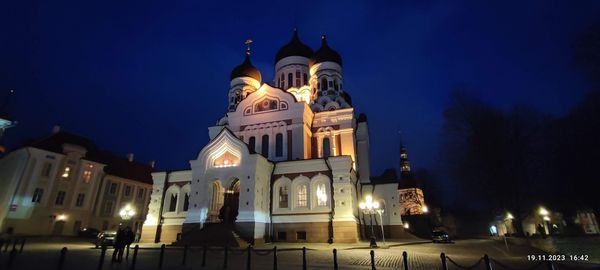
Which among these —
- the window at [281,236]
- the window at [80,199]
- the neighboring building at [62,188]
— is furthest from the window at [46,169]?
the window at [281,236]

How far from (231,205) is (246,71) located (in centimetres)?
2070

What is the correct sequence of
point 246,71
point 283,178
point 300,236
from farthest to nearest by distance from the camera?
point 246,71, point 283,178, point 300,236

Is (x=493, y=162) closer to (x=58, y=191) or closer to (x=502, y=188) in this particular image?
(x=502, y=188)

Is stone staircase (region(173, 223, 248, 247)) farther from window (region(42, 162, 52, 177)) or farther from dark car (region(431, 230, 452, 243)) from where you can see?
window (region(42, 162, 52, 177))

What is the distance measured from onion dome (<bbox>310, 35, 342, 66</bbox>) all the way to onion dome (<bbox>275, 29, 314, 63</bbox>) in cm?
194

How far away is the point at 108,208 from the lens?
39719 mm

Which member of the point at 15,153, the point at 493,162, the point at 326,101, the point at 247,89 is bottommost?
the point at 493,162

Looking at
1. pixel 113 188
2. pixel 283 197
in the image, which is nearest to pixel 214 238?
pixel 283 197

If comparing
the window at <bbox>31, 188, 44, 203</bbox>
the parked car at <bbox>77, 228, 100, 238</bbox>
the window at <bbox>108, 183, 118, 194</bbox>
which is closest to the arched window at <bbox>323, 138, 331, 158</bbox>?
the parked car at <bbox>77, 228, 100, 238</bbox>

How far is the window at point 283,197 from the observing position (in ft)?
82.3

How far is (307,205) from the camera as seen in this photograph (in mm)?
24328

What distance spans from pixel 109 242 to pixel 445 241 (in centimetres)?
2530

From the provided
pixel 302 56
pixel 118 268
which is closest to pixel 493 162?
pixel 118 268

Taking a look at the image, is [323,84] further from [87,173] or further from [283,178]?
[87,173]
